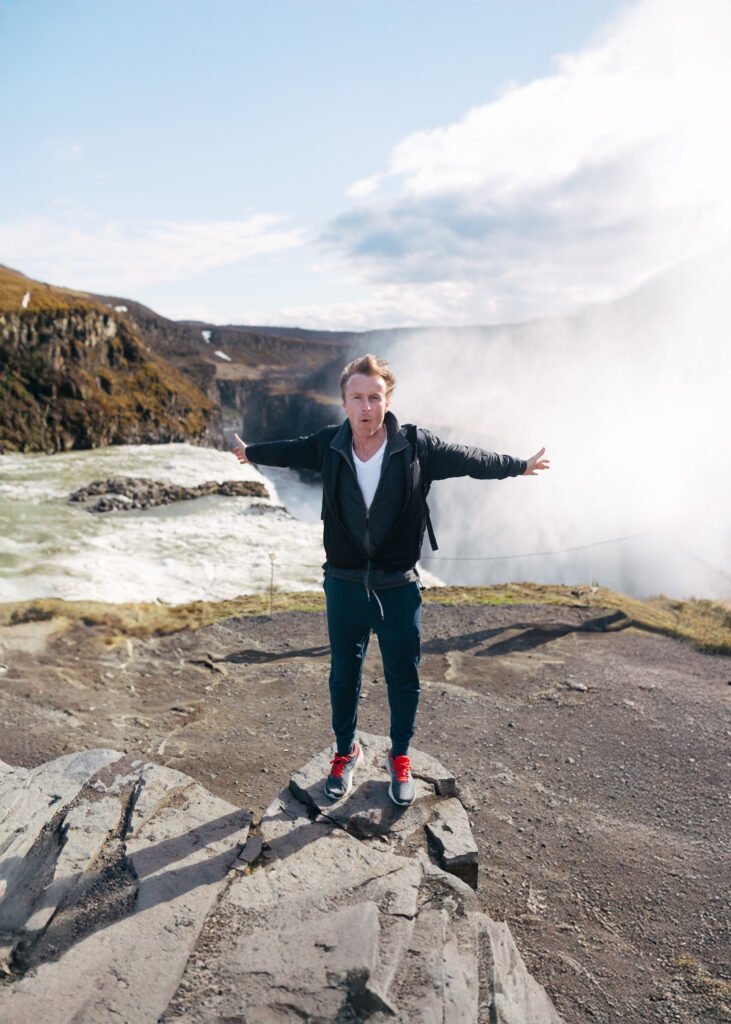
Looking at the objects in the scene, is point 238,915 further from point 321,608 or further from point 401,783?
point 321,608

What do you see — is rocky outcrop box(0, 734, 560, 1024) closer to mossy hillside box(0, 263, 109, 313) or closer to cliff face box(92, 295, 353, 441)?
mossy hillside box(0, 263, 109, 313)

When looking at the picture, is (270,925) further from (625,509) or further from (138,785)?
(625,509)

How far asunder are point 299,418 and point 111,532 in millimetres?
82309

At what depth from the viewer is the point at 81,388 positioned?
6706cm

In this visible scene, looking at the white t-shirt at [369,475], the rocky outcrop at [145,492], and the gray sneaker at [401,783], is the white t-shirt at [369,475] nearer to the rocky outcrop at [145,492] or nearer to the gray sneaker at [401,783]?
the gray sneaker at [401,783]

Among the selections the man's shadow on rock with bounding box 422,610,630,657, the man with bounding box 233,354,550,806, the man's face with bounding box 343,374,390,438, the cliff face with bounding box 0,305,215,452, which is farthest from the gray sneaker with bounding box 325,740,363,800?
the cliff face with bounding box 0,305,215,452

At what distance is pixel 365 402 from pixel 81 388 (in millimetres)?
72303

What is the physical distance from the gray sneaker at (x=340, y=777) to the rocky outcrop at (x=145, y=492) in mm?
34795

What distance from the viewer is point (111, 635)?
1073cm

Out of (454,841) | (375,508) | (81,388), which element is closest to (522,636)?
(454,841)

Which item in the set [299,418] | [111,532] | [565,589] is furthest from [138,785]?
[299,418]

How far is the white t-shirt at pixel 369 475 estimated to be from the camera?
3.75 m

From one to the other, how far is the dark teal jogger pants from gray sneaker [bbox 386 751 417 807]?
0.17 m

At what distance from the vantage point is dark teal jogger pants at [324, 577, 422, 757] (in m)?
3.87
